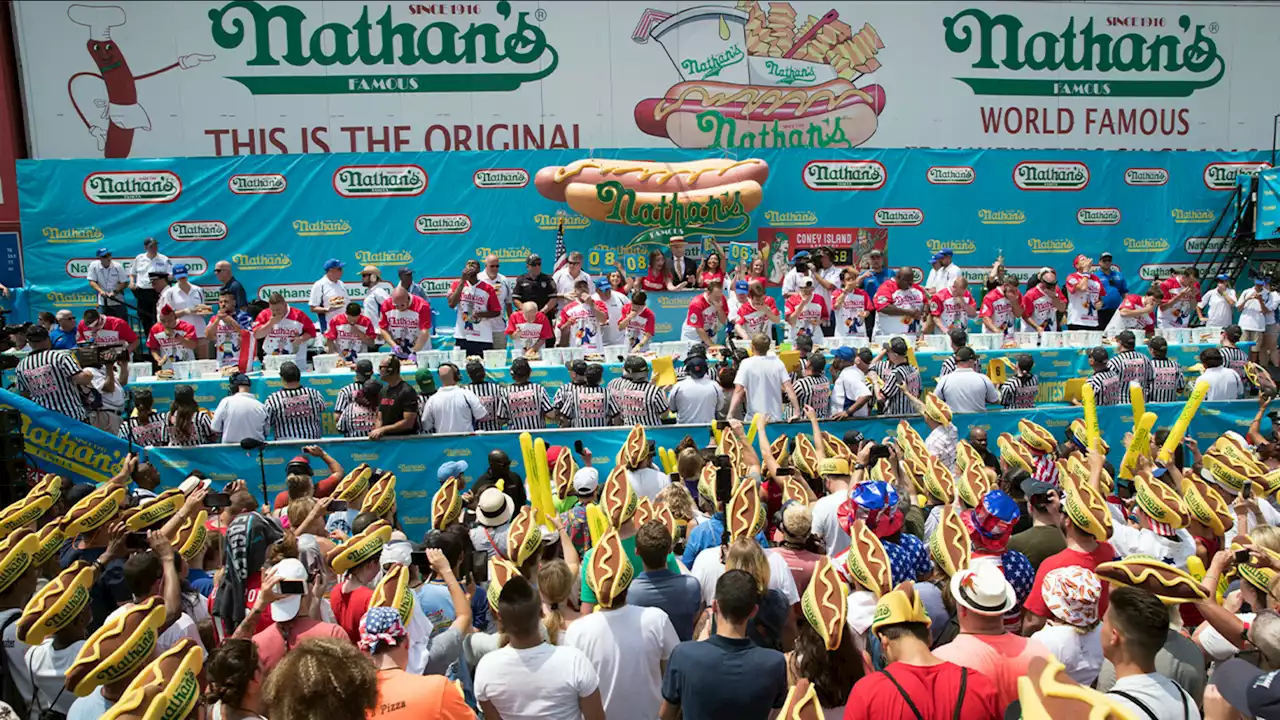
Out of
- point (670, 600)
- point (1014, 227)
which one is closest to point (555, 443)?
point (670, 600)

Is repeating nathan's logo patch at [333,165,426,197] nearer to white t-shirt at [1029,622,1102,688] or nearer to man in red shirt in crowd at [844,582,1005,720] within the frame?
white t-shirt at [1029,622,1102,688]

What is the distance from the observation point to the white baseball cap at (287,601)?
4.25 metres

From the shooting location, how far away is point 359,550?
4.79 m

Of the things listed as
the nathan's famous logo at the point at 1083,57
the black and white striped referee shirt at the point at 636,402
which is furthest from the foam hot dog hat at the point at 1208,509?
the nathan's famous logo at the point at 1083,57

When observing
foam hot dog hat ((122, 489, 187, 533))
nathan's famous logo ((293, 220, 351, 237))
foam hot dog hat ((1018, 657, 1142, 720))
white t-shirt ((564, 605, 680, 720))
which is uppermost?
nathan's famous logo ((293, 220, 351, 237))

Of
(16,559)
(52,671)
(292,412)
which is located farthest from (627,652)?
(292,412)

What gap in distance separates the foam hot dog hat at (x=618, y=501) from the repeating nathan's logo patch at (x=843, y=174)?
1292 centimetres

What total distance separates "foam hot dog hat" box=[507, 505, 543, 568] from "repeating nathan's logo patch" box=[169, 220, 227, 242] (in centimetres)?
1310

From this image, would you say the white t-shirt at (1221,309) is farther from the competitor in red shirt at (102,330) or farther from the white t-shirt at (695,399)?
the competitor in red shirt at (102,330)

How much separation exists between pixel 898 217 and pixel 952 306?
510 centimetres

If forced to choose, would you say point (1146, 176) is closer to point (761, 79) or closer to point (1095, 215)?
point (1095, 215)

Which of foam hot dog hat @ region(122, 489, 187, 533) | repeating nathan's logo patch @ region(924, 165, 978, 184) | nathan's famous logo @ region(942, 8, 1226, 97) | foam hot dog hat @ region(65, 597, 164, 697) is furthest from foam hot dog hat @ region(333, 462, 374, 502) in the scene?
nathan's famous logo @ region(942, 8, 1226, 97)

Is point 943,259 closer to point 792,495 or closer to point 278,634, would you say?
point 792,495

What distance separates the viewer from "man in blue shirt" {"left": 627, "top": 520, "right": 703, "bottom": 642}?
4.66 meters
